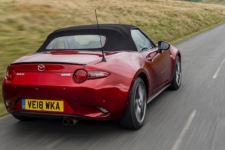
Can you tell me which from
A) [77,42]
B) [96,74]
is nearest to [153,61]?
[77,42]

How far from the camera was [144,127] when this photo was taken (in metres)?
4.84

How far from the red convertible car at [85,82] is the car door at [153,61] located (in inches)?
6.8

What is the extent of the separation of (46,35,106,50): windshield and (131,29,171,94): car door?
62 cm

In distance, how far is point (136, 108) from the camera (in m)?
4.80

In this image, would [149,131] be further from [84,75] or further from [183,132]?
[84,75]

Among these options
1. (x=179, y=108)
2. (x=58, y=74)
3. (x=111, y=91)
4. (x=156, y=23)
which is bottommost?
(x=156, y=23)

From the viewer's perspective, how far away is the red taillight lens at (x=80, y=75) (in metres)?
4.16

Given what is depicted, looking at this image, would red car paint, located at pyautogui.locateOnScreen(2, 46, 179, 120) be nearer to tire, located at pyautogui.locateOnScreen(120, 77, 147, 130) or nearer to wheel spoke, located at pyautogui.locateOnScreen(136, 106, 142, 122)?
tire, located at pyautogui.locateOnScreen(120, 77, 147, 130)

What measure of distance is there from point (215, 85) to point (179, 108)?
2.15 meters

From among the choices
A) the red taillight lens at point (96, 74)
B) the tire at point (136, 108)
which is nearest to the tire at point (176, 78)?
the tire at point (136, 108)

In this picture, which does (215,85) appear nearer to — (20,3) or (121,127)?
(121,127)

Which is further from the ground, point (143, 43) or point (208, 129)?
point (143, 43)

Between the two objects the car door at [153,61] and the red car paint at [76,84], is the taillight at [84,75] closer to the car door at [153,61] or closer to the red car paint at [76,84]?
the red car paint at [76,84]

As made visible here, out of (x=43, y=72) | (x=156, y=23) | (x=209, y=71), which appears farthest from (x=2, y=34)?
(x=156, y=23)
